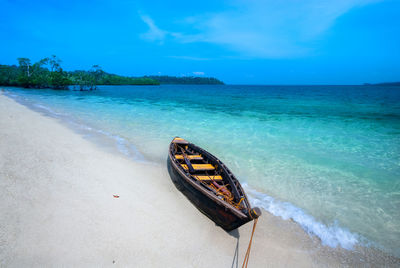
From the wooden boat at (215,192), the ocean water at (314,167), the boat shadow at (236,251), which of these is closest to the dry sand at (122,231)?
the boat shadow at (236,251)

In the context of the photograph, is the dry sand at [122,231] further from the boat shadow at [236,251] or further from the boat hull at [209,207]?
the boat hull at [209,207]

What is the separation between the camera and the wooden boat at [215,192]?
4.17 meters

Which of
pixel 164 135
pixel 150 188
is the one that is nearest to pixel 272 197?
pixel 150 188

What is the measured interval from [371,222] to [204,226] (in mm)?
4959

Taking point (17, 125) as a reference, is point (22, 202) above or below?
below

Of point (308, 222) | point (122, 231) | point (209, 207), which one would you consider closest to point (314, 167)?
point (308, 222)

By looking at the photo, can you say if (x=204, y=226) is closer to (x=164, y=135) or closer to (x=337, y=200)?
(x=337, y=200)

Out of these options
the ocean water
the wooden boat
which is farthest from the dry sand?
the ocean water

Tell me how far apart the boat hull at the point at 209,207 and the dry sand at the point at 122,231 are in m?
0.25

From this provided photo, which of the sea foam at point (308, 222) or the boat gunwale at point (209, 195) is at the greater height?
the boat gunwale at point (209, 195)

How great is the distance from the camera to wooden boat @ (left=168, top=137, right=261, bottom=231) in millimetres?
4172

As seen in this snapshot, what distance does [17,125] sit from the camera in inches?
484

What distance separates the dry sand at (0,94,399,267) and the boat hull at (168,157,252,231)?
10.0 inches

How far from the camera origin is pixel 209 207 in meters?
4.83
